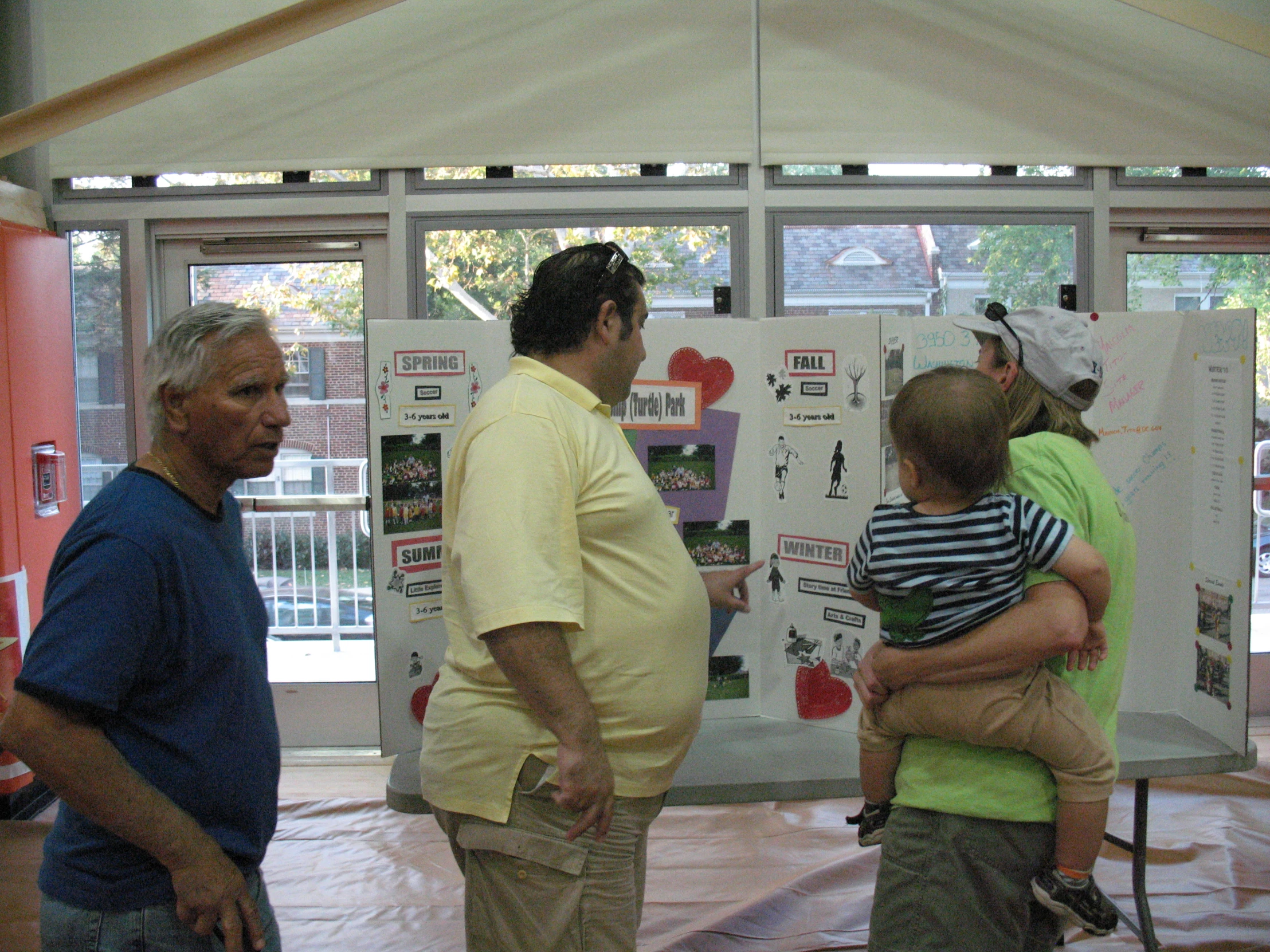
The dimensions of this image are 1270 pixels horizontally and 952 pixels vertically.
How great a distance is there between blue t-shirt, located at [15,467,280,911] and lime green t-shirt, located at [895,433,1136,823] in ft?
2.88

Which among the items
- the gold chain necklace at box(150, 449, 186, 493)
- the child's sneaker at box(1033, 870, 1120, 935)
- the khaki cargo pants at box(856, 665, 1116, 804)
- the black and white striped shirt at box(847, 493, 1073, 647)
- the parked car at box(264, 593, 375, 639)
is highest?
the gold chain necklace at box(150, 449, 186, 493)

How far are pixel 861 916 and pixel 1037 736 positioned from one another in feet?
5.64

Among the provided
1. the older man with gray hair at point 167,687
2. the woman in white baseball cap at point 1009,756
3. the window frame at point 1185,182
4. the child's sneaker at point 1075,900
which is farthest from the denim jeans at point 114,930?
the window frame at point 1185,182

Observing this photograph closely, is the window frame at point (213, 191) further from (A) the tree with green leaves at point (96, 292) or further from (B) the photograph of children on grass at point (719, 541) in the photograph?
(B) the photograph of children on grass at point (719, 541)

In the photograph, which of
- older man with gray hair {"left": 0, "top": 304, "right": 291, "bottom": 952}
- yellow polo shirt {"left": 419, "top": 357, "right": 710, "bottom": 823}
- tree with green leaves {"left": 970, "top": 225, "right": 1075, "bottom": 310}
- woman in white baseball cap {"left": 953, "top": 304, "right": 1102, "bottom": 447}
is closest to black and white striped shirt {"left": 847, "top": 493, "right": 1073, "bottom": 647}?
woman in white baseball cap {"left": 953, "top": 304, "right": 1102, "bottom": 447}

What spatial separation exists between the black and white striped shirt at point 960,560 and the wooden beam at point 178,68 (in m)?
2.77

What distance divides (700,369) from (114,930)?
1966 mm

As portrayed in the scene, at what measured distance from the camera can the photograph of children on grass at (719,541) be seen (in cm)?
275

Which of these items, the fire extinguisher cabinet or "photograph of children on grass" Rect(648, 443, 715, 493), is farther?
the fire extinguisher cabinet

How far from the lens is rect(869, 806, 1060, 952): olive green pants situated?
129 centimetres

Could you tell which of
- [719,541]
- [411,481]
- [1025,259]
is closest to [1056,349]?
[719,541]

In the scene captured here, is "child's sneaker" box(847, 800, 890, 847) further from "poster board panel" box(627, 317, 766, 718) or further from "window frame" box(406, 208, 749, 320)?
"window frame" box(406, 208, 749, 320)

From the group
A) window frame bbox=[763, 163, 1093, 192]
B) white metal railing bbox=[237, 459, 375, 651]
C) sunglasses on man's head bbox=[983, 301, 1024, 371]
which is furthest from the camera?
white metal railing bbox=[237, 459, 375, 651]

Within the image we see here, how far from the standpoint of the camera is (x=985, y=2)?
12.6 ft
